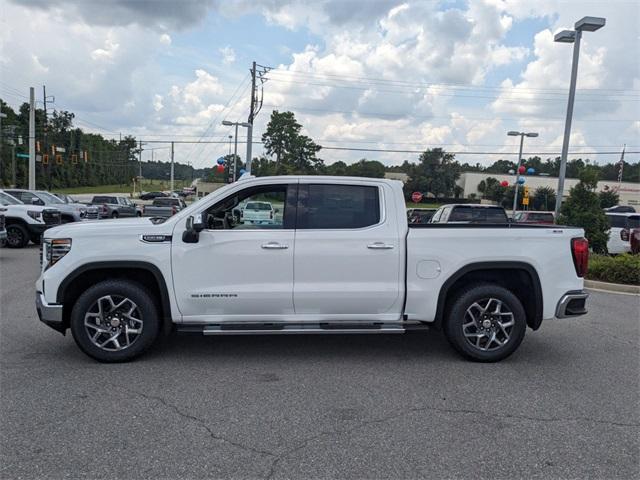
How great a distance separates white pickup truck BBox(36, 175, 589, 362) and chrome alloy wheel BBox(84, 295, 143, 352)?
0.4 inches

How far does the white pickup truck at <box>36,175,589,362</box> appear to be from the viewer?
507 cm

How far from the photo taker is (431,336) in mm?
6430

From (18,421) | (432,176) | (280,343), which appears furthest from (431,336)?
(432,176)

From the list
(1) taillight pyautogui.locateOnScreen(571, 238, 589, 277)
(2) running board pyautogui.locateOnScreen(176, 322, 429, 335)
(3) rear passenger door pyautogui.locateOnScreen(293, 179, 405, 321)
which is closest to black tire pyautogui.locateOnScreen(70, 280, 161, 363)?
(2) running board pyautogui.locateOnScreen(176, 322, 429, 335)

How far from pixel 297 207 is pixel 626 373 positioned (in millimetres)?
3718

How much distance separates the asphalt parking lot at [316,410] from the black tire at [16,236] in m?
10.2

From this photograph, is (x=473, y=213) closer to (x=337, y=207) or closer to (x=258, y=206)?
(x=337, y=207)

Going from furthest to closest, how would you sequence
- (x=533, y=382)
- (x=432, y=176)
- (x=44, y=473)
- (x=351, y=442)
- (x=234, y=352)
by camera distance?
1. (x=432, y=176)
2. (x=234, y=352)
3. (x=533, y=382)
4. (x=351, y=442)
5. (x=44, y=473)

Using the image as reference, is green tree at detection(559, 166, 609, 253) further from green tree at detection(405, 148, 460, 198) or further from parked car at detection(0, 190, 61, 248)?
green tree at detection(405, 148, 460, 198)

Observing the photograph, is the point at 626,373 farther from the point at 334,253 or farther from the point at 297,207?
the point at 297,207

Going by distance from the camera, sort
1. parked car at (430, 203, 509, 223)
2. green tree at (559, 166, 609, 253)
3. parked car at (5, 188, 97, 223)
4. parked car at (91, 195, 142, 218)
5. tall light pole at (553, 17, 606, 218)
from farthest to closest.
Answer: parked car at (91, 195, 142, 218) < parked car at (5, 188, 97, 223) < tall light pole at (553, 17, 606, 218) < parked car at (430, 203, 509, 223) < green tree at (559, 166, 609, 253)

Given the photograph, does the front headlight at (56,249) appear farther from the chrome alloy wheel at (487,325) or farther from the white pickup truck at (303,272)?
the chrome alloy wheel at (487,325)

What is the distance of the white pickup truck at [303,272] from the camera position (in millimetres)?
5074

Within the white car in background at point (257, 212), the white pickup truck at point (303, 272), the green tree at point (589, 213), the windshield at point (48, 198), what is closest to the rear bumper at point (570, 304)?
the white pickup truck at point (303, 272)
